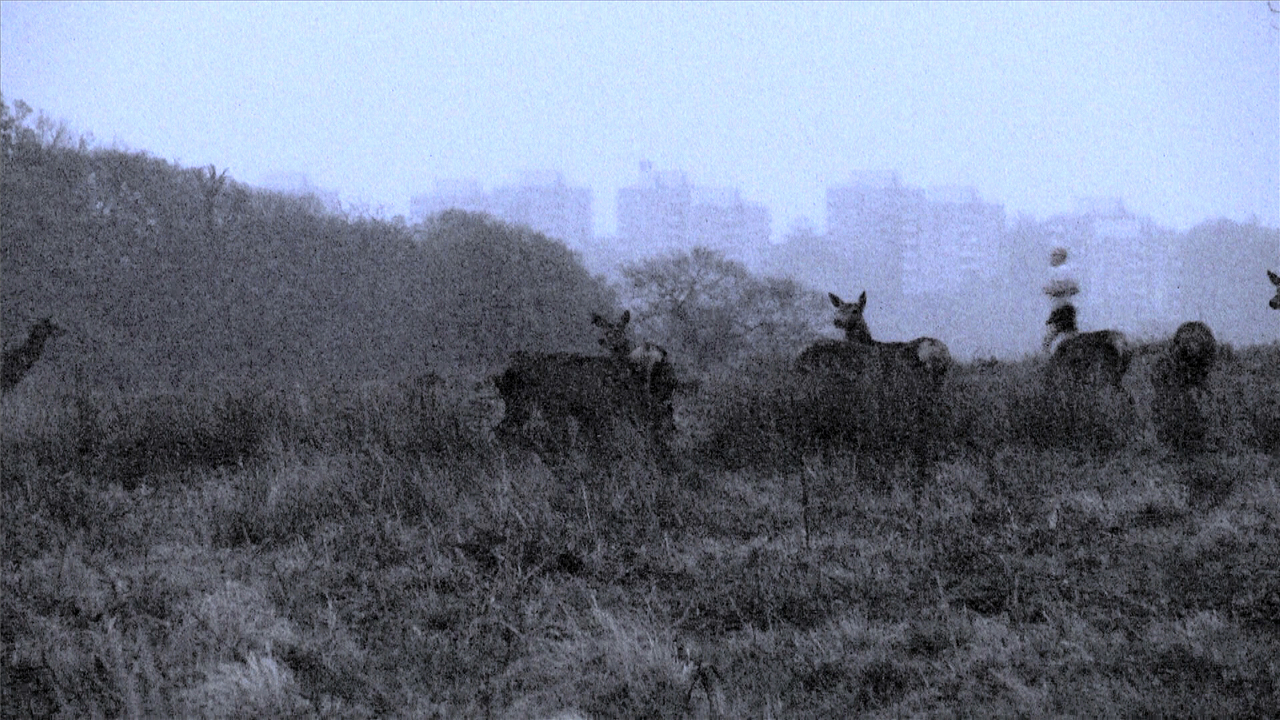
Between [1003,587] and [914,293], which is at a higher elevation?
[914,293]

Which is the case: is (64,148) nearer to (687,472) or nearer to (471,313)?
(471,313)

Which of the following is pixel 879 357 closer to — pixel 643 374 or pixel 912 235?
pixel 643 374

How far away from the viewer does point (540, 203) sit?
114ft

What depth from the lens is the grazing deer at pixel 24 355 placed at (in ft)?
48.3

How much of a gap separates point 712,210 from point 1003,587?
30.4 meters

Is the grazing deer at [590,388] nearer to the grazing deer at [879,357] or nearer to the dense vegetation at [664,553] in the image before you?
the dense vegetation at [664,553]

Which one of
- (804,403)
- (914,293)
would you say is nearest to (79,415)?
(804,403)

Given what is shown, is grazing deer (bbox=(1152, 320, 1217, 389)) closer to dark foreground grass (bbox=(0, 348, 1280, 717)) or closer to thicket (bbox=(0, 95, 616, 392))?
dark foreground grass (bbox=(0, 348, 1280, 717))

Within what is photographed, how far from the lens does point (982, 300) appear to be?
93.5ft

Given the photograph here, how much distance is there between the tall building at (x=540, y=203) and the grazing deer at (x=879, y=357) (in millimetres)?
19733

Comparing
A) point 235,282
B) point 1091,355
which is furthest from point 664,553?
point 235,282

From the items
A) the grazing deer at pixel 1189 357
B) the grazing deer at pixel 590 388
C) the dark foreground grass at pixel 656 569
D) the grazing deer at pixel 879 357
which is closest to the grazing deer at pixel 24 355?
the dark foreground grass at pixel 656 569

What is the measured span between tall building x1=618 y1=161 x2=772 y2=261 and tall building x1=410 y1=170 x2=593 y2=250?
4.73 feet

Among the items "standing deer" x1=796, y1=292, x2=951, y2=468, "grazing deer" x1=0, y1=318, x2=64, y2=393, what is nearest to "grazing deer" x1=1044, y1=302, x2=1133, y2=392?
"standing deer" x1=796, y1=292, x2=951, y2=468
